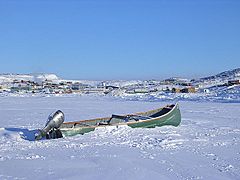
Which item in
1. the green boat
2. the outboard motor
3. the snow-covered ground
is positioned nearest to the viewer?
the snow-covered ground

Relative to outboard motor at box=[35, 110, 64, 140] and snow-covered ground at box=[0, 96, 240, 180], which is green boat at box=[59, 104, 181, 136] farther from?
outboard motor at box=[35, 110, 64, 140]

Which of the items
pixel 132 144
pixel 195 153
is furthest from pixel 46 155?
pixel 195 153

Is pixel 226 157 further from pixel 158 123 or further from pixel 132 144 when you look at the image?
pixel 158 123

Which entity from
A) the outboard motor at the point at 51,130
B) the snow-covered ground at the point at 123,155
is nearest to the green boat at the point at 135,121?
the snow-covered ground at the point at 123,155

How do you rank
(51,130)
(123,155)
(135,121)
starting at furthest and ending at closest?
(135,121)
(51,130)
(123,155)

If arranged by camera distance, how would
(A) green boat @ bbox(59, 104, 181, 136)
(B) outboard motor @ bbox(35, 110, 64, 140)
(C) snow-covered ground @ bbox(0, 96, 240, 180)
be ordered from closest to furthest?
(C) snow-covered ground @ bbox(0, 96, 240, 180) < (B) outboard motor @ bbox(35, 110, 64, 140) < (A) green boat @ bbox(59, 104, 181, 136)

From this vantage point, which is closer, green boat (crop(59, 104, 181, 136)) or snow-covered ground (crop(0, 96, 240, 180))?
snow-covered ground (crop(0, 96, 240, 180))

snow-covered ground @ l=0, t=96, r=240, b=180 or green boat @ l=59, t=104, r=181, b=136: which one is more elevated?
green boat @ l=59, t=104, r=181, b=136

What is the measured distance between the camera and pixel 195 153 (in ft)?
31.3

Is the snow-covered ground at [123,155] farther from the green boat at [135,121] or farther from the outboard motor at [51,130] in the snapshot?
the green boat at [135,121]

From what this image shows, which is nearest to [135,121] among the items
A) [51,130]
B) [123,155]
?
[51,130]

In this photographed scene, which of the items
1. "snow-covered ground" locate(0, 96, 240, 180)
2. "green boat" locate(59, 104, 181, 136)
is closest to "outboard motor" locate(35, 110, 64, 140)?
"snow-covered ground" locate(0, 96, 240, 180)

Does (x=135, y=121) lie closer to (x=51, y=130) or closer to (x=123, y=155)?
(x=51, y=130)

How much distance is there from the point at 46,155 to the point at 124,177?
299 centimetres
